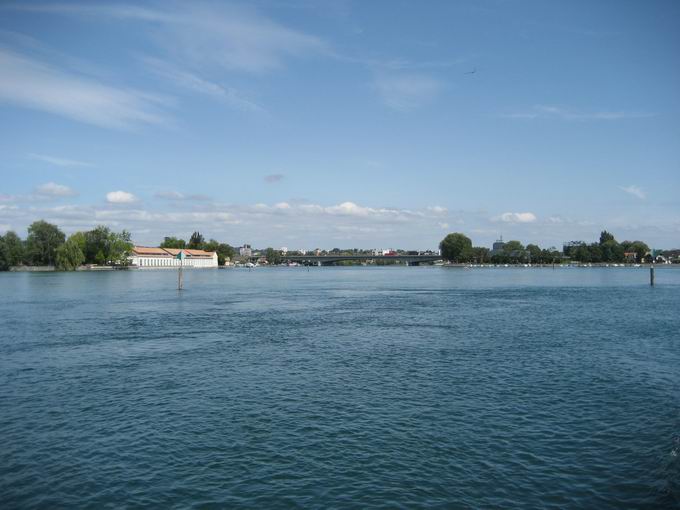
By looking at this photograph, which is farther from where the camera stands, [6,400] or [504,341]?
[504,341]

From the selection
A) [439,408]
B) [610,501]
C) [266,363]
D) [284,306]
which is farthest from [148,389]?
[284,306]

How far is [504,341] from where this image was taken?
113ft

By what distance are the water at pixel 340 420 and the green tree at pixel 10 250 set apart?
165022 millimetres

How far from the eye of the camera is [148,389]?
2192 cm

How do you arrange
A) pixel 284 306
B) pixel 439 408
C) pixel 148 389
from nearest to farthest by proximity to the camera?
pixel 439 408 → pixel 148 389 → pixel 284 306

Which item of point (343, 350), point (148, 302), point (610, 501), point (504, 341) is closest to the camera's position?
point (610, 501)

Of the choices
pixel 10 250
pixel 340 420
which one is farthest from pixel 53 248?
pixel 340 420

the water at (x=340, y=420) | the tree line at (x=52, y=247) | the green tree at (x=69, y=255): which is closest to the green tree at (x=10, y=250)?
the tree line at (x=52, y=247)

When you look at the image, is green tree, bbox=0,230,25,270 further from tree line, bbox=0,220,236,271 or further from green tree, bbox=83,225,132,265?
green tree, bbox=83,225,132,265

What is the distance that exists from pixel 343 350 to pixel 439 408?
501 inches

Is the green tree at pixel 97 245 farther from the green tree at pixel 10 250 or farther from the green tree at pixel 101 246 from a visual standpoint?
the green tree at pixel 10 250

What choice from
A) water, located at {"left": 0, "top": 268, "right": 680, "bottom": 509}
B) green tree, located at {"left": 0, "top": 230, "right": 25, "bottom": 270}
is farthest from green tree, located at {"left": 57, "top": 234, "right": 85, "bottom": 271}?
water, located at {"left": 0, "top": 268, "right": 680, "bottom": 509}

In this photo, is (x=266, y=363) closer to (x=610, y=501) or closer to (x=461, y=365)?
(x=461, y=365)

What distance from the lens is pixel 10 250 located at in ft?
583
